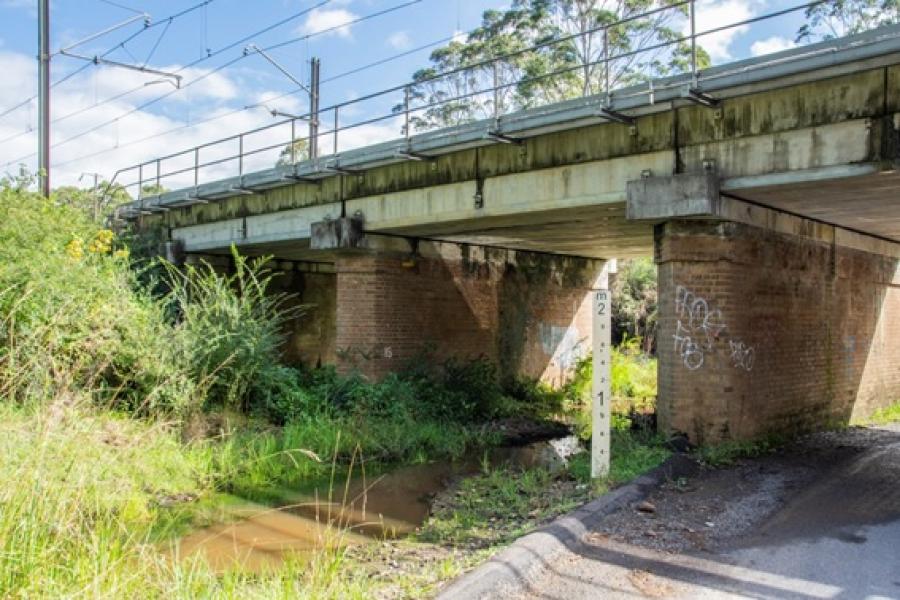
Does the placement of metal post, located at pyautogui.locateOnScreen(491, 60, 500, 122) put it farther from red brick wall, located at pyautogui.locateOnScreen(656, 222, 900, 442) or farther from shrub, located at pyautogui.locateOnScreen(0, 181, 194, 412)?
shrub, located at pyautogui.locateOnScreen(0, 181, 194, 412)

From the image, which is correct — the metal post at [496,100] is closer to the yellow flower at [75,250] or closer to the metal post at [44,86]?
the yellow flower at [75,250]

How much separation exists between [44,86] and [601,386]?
51.8ft

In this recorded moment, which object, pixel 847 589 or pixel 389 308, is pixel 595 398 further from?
pixel 389 308

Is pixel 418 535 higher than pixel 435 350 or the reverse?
the reverse

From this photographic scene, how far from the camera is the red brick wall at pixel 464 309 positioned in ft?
48.0

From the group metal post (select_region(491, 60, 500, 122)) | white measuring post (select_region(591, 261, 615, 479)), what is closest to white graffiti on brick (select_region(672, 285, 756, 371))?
white measuring post (select_region(591, 261, 615, 479))

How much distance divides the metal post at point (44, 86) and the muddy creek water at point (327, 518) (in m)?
11.8

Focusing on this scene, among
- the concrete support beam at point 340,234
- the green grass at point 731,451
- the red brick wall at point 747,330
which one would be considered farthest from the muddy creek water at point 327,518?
the concrete support beam at point 340,234

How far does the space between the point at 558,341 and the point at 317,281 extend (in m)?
7.42

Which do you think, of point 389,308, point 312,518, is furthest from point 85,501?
point 389,308

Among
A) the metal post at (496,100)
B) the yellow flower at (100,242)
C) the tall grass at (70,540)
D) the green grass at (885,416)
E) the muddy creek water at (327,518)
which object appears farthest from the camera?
the yellow flower at (100,242)

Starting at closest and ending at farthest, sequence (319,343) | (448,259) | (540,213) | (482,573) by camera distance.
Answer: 1. (482,573)
2. (540,213)
3. (448,259)
4. (319,343)

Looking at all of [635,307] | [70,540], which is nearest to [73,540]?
[70,540]

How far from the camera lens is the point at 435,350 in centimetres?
1556
